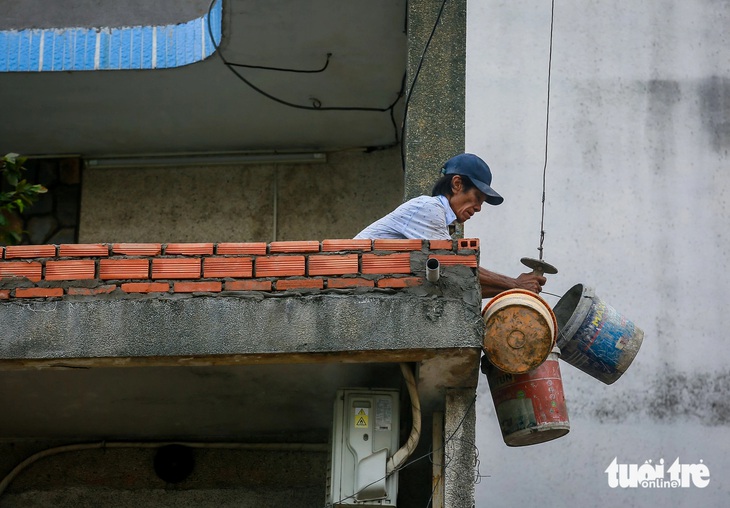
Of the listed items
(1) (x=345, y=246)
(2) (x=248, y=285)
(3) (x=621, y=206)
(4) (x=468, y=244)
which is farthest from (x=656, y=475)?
(2) (x=248, y=285)

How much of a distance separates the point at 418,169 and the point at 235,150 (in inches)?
133

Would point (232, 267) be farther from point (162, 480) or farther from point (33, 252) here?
point (162, 480)

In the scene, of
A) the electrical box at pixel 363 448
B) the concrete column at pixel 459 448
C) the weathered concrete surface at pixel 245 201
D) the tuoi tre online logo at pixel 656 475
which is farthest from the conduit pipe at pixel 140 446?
the tuoi tre online logo at pixel 656 475

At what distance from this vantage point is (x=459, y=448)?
23.7 feet

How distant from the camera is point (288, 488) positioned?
8.76 meters

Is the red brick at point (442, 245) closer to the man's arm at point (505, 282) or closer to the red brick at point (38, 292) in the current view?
the man's arm at point (505, 282)

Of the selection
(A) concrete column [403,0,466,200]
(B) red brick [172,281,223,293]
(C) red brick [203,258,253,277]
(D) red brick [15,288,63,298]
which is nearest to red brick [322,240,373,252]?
(C) red brick [203,258,253,277]

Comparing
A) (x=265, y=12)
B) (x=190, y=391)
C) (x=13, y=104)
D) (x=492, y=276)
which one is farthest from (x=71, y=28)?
(x=492, y=276)

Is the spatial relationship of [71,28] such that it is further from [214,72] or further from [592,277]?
[592,277]

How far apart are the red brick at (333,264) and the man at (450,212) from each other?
342 mm

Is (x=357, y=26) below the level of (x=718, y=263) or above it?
above

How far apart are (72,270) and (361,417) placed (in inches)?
69.2

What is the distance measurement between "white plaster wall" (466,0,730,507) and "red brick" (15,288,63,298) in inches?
219

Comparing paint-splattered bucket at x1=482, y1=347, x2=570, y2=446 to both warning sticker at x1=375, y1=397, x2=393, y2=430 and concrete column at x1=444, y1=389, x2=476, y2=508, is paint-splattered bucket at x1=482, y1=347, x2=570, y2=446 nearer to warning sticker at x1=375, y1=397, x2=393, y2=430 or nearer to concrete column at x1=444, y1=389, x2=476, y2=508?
concrete column at x1=444, y1=389, x2=476, y2=508
